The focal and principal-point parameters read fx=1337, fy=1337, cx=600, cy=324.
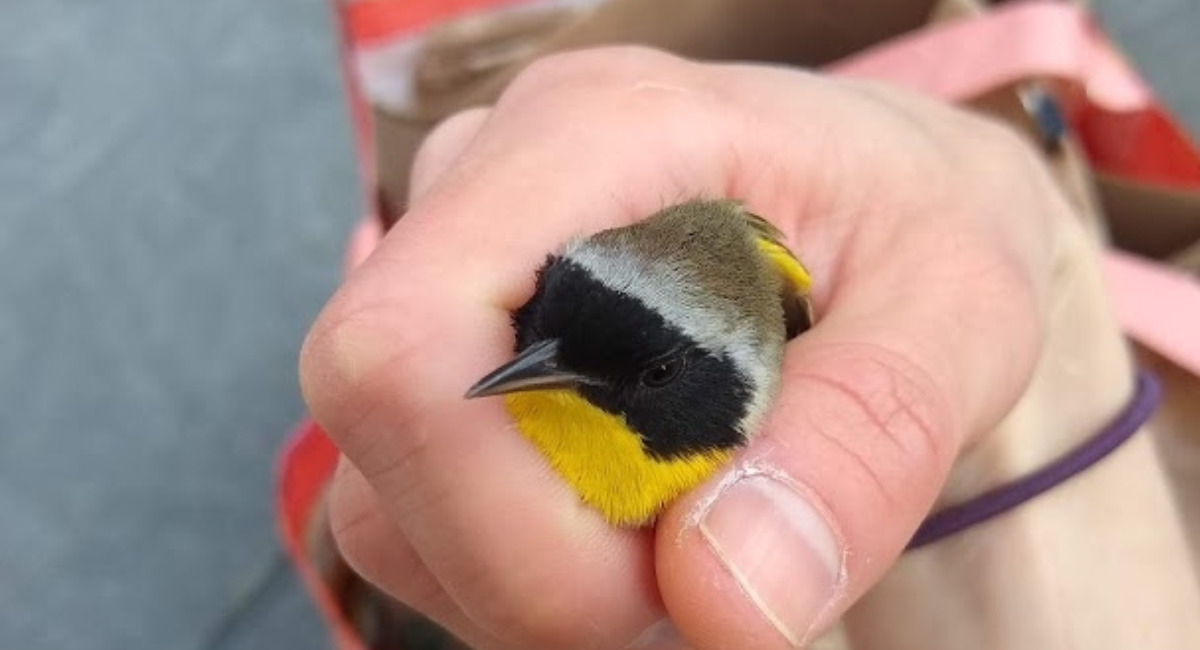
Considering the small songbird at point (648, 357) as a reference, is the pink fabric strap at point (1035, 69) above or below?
below

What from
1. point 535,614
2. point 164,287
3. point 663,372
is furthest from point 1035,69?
point 164,287

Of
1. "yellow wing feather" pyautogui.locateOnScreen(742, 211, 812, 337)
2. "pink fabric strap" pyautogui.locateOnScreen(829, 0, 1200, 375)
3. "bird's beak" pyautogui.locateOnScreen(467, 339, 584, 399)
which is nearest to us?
"bird's beak" pyautogui.locateOnScreen(467, 339, 584, 399)

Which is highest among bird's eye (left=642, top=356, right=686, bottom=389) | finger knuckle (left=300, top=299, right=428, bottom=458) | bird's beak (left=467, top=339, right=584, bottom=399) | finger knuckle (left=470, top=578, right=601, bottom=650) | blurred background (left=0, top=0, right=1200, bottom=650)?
finger knuckle (left=300, top=299, right=428, bottom=458)

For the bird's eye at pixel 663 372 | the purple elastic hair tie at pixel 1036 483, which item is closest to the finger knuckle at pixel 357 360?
the bird's eye at pixel 663 372

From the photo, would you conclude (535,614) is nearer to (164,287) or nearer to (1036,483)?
(1036,483)

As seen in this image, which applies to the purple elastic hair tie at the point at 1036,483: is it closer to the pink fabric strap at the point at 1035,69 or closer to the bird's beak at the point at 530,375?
the pink fabric strap at the point at 1035,69

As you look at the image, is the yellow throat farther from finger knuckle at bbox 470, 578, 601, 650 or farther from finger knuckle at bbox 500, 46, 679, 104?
finger knuckle at bbox 500, 46, 679, 104

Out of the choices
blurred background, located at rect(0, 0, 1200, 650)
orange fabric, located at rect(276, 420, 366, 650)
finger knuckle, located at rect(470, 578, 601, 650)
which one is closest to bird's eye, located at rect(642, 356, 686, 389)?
finger knuckle, located at rect(470, 578, 601, 650)
